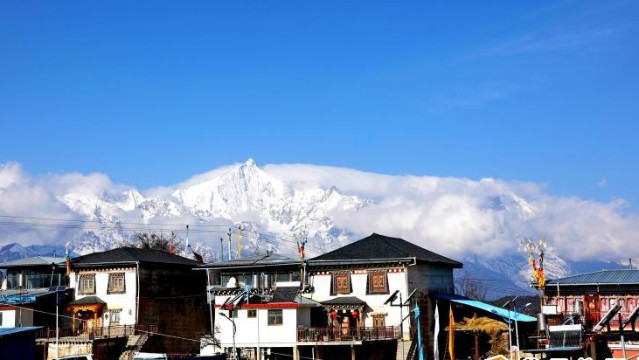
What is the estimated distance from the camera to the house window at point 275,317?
67.2 meters

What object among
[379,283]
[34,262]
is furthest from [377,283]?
[34,262]

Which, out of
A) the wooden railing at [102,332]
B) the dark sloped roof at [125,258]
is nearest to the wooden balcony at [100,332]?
the wooden railing at [102,332]

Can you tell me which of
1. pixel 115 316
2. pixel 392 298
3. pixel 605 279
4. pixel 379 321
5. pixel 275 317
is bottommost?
pixel 379 321

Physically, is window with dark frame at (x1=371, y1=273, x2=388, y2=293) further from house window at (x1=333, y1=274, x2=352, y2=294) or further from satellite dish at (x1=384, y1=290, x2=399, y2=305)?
satellite dish at (x1=384, y1=290, x2=399, y2=305)

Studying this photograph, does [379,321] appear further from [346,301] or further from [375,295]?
[346,301]

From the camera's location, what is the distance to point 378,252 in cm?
7088

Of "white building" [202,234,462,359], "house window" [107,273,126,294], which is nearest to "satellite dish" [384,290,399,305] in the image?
"white building" [202,234,462,359]

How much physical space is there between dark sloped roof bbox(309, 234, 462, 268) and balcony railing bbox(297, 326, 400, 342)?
5.68 metres

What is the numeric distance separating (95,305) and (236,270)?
12266 millimetres

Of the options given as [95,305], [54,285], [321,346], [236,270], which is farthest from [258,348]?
[54,285]

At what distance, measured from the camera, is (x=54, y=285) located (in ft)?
253

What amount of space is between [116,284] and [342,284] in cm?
1981

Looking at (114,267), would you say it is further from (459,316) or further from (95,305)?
(459,316)

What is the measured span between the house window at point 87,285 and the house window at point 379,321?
24984mm
